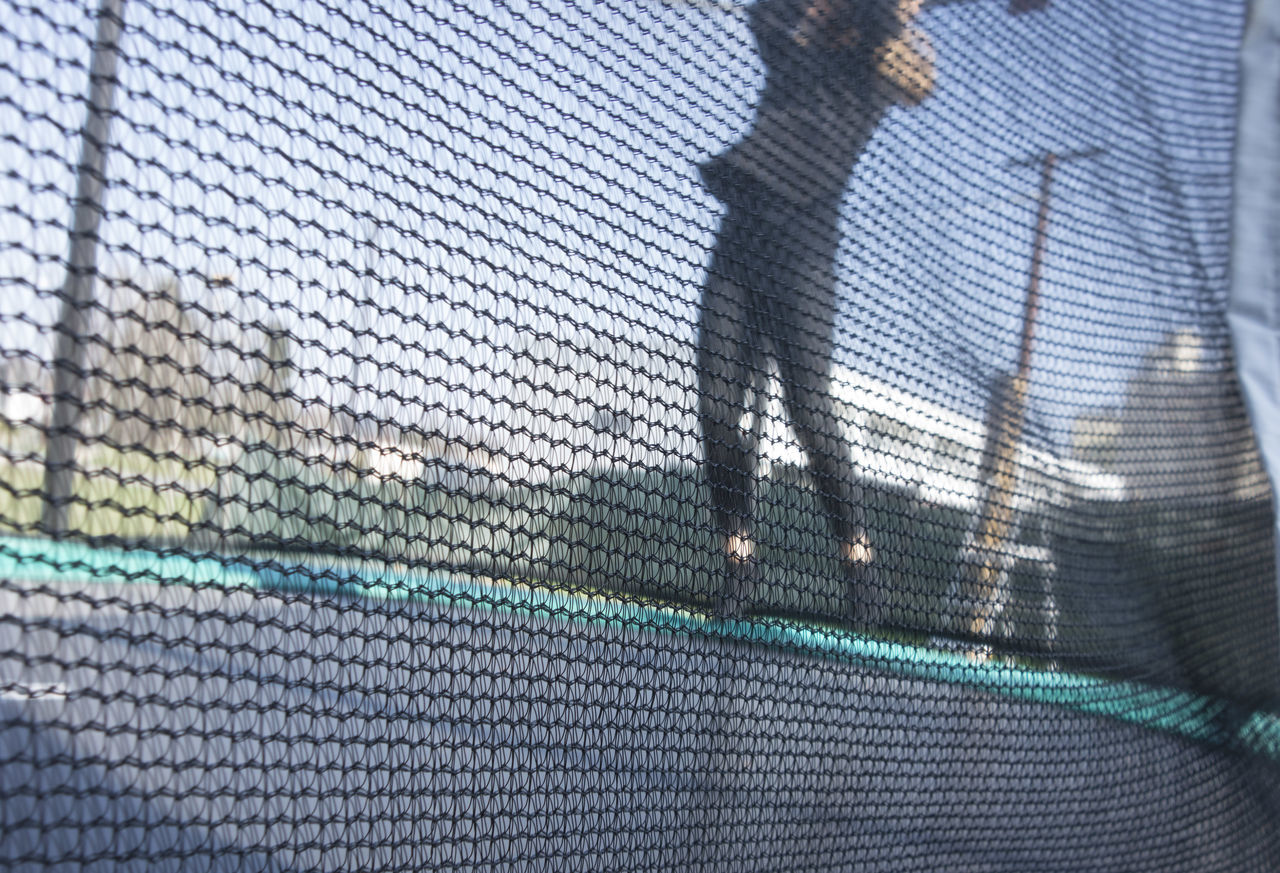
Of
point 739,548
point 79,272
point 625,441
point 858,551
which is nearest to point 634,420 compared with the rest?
point 625,441

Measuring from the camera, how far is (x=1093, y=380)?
3.80 ft

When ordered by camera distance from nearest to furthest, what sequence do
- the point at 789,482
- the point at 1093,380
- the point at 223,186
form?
1. the point at 223,186
2. the point at 789,482
3. the point at 1093,380

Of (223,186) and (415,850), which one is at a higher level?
(223,186)

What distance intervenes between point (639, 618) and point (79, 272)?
45 centimetres

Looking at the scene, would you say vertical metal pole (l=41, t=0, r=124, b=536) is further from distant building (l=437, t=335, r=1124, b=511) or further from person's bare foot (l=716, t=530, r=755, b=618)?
person's bare foot (l=716, t=530, r=755, b=618)

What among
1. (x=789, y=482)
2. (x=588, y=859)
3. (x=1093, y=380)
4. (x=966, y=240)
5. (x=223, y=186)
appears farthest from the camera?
(x=1093, y=380)

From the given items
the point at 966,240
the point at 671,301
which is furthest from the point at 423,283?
the point at 966,240

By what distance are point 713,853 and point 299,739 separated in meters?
0.36

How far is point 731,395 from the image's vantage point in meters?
0.82

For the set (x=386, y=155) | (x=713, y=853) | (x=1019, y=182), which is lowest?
(x=713, y=853)

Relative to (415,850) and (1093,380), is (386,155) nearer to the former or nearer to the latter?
(415,850)

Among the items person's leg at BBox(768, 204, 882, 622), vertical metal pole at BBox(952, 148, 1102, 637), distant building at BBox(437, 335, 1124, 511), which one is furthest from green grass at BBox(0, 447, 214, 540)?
vertical metal pole at BBox(952, 148, 1102, 637)

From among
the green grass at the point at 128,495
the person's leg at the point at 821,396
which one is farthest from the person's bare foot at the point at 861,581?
the green grass at the point at 128,495

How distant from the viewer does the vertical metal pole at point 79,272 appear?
1.61ft
